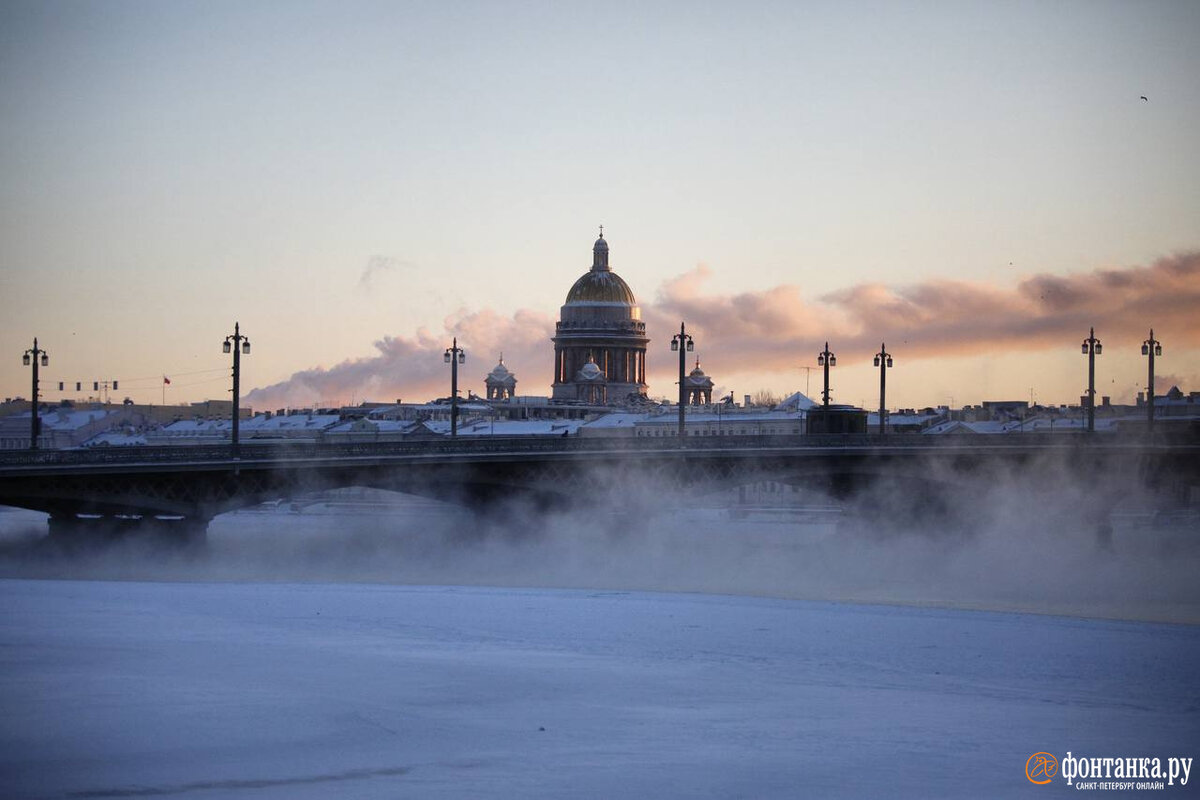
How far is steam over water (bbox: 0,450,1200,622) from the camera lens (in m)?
44.6

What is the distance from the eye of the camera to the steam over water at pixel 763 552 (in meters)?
44.6

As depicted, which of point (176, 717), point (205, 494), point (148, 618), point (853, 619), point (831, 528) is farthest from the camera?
point (831, 528)

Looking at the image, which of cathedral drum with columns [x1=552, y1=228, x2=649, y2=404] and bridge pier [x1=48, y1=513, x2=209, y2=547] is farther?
cathedral drum with columns [x1=552, y1=228, x2=649, y2=404]

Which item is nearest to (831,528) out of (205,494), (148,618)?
(205,494)

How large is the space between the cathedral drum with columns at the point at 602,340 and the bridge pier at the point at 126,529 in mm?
117553

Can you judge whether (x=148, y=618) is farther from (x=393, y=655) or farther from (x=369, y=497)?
(x=369, y=497)

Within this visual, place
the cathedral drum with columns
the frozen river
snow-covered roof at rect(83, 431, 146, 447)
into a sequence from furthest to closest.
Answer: the cathedral drum with columns → snow-covered roof at rect(83, 431, 146, 447) → the frozen river

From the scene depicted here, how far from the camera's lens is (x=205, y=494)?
58531 millimetres

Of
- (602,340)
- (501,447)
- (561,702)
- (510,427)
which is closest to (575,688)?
(561,702)

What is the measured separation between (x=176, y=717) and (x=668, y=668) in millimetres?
7595

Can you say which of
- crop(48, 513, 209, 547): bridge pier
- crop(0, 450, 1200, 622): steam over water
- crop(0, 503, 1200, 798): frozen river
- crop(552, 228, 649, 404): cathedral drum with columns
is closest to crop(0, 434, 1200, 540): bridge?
crop(48, 513, 209, 547): bridge pier

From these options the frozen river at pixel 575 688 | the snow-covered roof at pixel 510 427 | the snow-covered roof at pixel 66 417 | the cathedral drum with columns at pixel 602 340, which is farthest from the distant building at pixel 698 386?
the frozen river at pixel 575 688

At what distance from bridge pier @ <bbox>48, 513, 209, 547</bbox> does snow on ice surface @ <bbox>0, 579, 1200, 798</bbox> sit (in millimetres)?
27353

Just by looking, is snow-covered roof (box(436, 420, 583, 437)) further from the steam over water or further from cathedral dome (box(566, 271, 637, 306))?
the steam over water
